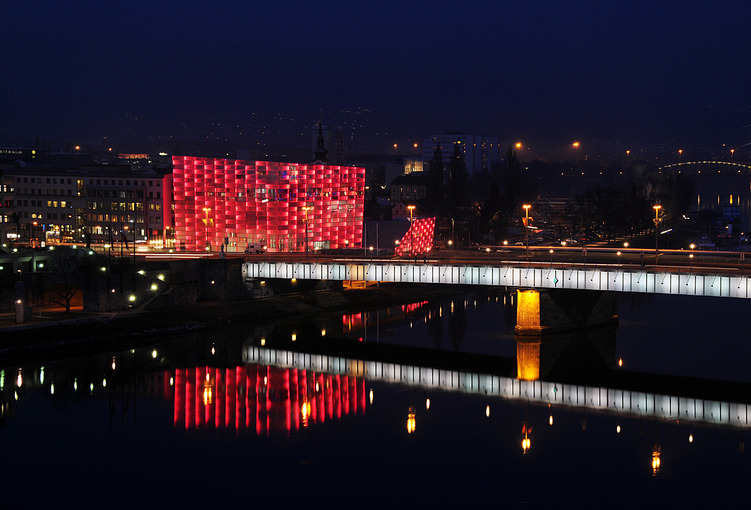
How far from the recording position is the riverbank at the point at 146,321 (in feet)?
192

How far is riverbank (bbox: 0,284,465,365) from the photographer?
58.5 metres

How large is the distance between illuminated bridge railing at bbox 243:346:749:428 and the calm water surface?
129 cm

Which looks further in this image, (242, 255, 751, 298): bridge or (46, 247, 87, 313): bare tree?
(46, 247, 87, 313): bare tree

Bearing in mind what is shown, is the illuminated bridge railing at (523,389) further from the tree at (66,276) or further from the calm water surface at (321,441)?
the tree at (66,276)

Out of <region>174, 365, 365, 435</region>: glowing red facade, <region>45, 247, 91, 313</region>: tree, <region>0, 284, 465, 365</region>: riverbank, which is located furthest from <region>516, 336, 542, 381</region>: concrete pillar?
<region>45, 247, 91, 313</region>: tree

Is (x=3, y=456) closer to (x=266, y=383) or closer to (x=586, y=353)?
(x=266, y=383)

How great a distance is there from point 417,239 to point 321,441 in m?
63.8

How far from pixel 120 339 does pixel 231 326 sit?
1229 cm

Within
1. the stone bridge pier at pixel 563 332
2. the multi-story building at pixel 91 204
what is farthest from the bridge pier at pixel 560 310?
the multi-story building at pixel 91 204

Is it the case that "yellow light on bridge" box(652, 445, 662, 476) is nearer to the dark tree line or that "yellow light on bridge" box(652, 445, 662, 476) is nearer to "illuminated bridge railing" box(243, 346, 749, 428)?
"illuminated bridge railing" box(243, 346, 749, 428)

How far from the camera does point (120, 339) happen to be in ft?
209

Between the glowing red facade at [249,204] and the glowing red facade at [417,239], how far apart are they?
11393 mm

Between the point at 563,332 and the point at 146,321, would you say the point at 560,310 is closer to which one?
the point at 563,332

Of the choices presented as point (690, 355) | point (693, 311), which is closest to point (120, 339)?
point (690, 355)
